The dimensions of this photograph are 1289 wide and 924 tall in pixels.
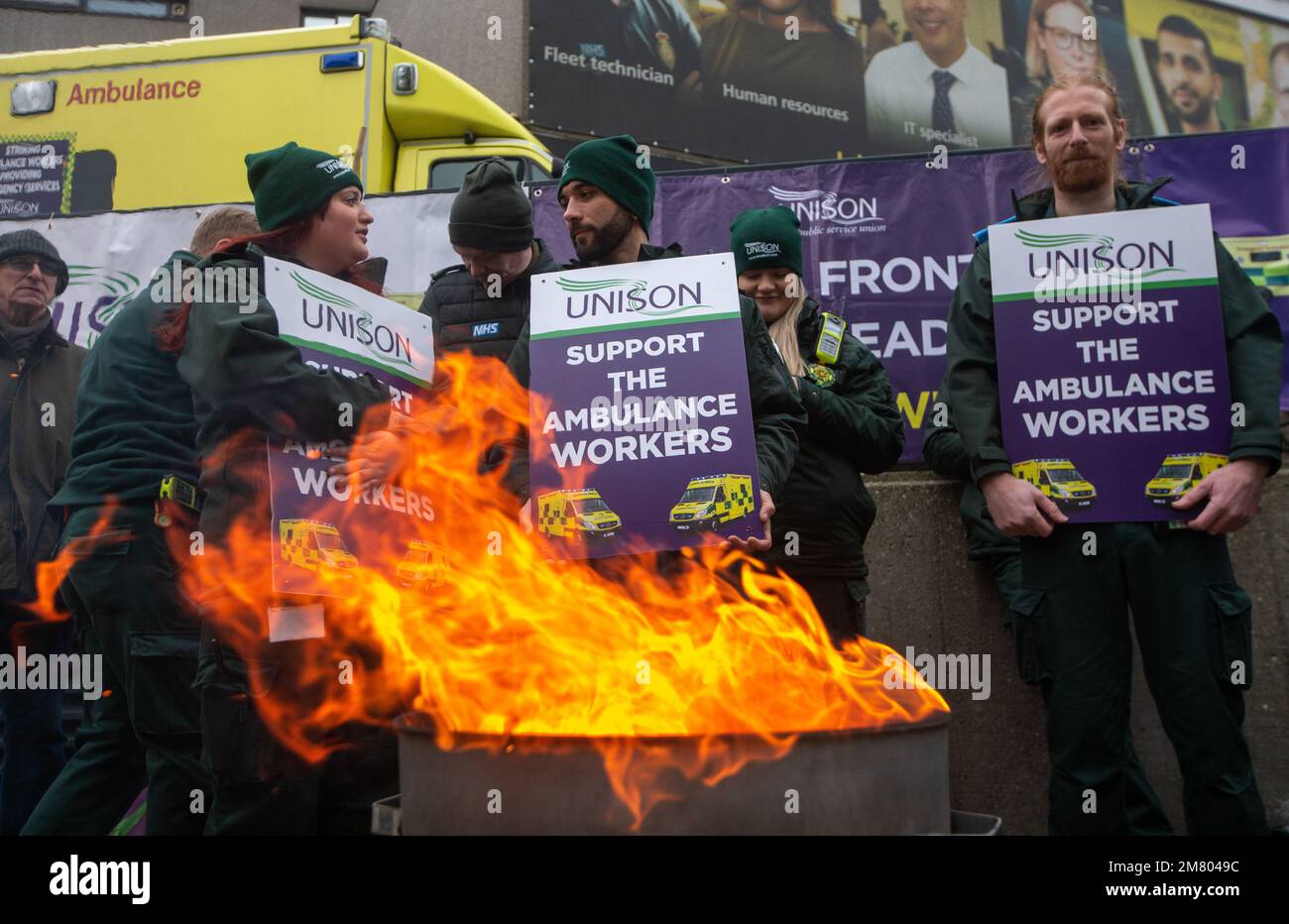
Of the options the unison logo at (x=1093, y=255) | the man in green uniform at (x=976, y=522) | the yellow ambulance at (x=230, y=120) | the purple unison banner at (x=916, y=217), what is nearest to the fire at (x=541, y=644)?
the unison logo at (x=1093, y=255)

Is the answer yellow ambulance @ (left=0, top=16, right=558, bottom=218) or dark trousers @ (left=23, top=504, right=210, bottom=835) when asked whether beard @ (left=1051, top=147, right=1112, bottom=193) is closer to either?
dark trousers @ (left=23, top=504, right=210, bottom=835)

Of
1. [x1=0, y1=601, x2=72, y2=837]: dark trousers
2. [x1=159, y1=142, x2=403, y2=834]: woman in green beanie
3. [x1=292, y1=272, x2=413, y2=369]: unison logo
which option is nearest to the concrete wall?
[x1=292, y1=272, x2=413, y2=369]: unison logo

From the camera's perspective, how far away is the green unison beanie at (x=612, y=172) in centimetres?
389

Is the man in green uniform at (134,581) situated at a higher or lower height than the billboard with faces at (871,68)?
lower

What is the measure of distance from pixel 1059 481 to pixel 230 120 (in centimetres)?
686

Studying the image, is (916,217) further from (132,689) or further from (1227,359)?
(132,689)

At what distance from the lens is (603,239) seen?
3896 millimetres

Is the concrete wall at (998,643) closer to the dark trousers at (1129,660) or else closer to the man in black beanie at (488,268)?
the dark trousers at (1129,660)

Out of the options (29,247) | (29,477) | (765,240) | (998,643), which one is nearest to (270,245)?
(765,240)

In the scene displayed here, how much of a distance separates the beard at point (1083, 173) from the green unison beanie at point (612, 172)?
137cm

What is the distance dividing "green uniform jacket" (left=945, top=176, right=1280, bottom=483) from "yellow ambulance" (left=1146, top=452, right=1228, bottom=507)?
0.07 metres

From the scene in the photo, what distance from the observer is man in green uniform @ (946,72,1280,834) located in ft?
10.9

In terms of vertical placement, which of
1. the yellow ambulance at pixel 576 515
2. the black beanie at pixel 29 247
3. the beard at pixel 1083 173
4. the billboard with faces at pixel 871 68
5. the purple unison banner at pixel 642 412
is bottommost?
the yellow ambulance at pixel 576 515
